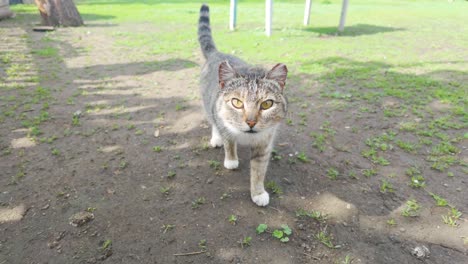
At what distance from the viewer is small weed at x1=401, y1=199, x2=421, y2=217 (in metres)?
3.05

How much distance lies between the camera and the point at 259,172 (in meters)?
3.19

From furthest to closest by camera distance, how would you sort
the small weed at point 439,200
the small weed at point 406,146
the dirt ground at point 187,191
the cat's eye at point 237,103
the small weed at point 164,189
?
the small weed at point 406,146
the small weed at point 164,189
the small weed at point 439,200
the cat's eye at point 237,103
the dirt ground at point 187,191

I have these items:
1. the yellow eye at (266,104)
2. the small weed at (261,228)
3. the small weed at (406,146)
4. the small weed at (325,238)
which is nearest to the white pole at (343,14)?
the small weed at (406,146)

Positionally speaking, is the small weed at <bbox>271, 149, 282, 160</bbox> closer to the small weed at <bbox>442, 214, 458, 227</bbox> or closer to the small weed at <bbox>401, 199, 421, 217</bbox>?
the small weed at <bbox>401, 199, 421, 217</bbox>

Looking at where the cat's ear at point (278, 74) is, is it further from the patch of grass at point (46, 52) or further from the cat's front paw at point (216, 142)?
the patch of grass at point (46, 52)

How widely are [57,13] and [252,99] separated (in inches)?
507

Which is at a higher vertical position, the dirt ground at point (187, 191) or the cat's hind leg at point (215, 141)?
the cat's hind leg at point (215, 141)

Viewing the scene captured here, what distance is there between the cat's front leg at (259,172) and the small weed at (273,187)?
0.66 feet

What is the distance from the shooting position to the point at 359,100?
5754 mm

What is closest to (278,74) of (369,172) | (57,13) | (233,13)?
(369,172)

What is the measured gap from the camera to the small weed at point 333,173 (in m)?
3.64

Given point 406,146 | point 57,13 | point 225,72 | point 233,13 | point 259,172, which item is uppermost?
point 233,13

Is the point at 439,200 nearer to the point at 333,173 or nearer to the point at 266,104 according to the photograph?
the point at 333,173

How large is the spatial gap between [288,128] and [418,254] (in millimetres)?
2641
